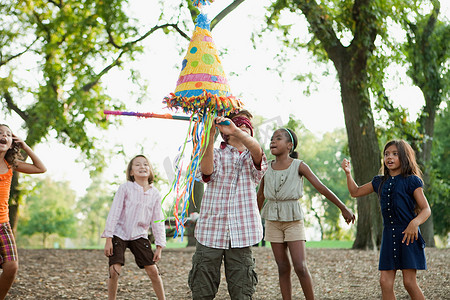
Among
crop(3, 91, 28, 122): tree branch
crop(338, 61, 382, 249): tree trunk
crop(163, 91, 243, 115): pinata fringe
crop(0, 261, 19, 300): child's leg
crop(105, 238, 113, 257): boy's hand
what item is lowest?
crop(0, 261, 19, 300): child's leg

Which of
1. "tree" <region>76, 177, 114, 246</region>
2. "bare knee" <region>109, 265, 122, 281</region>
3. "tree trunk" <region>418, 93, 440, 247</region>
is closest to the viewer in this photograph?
"bare knee" <region>109, 265, 122, 281</region>

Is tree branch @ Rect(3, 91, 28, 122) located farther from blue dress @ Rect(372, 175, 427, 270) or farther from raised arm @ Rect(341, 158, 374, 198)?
blue dress @ Rect(372, 175, 427, 270)

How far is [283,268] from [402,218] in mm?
1178

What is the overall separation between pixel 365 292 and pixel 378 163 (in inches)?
219

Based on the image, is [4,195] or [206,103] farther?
[4,195]

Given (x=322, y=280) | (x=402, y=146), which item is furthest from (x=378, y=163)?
(x=402, y=146)

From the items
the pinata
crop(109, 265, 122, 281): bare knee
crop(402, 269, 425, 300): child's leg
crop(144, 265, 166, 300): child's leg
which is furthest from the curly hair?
crop(402, 269, 425, 300): child's leg

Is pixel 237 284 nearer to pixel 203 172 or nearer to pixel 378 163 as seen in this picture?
pixel 203 172

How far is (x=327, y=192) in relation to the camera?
4.56 metres

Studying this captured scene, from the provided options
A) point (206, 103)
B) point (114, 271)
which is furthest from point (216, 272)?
point (114, 271)

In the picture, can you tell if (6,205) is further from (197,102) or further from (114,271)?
(197,102)

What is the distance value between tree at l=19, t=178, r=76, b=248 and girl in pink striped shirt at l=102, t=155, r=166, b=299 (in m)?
49.0

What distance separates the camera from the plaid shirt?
343 centimetres

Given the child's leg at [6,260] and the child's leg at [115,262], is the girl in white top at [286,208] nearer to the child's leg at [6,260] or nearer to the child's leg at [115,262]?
the child's leg at [115,262]
